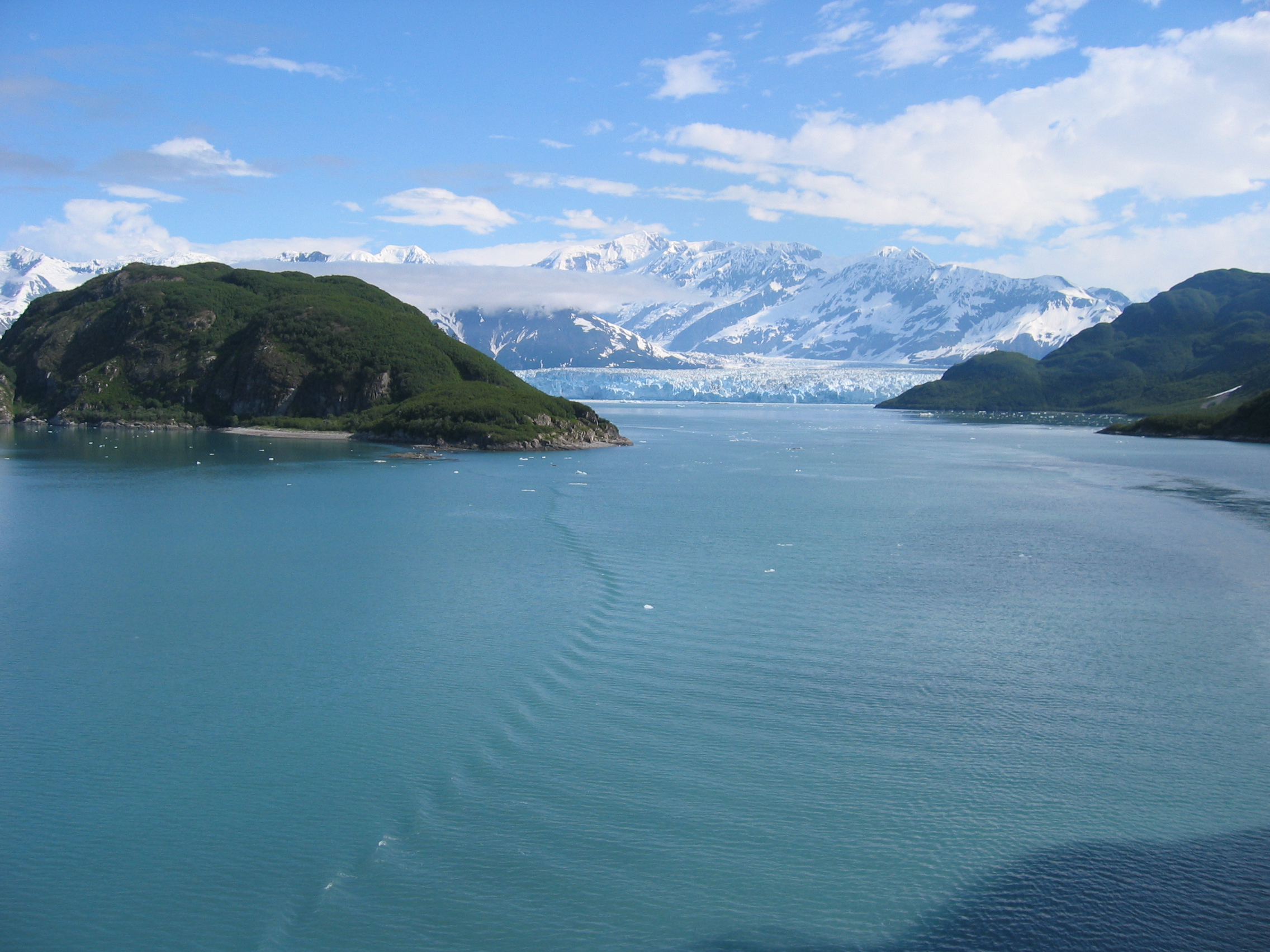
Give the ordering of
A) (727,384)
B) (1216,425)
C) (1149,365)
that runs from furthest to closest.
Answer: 1. (1149,365)
2. (727,384)
3. (1216,425)

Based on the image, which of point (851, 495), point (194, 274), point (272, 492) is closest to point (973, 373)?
point (194, 274)

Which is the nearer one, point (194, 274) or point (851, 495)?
point (851, 495)

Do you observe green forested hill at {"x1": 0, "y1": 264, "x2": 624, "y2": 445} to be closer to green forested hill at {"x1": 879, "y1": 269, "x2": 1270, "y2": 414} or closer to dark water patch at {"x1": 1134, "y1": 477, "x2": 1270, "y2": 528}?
dark water patch at {"x1": 1134, "y1": 477, "x2": 1270, "y2": 528}

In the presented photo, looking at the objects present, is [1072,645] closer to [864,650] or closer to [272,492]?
[864,650]

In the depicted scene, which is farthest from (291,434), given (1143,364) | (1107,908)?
(1143,364)

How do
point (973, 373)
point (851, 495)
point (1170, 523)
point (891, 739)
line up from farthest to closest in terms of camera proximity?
point (973, 373) < point (851, 495) < point (1170, 523) < point (891, 739)

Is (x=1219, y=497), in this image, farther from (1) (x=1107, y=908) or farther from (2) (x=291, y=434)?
(2) (x=291, y=434)
